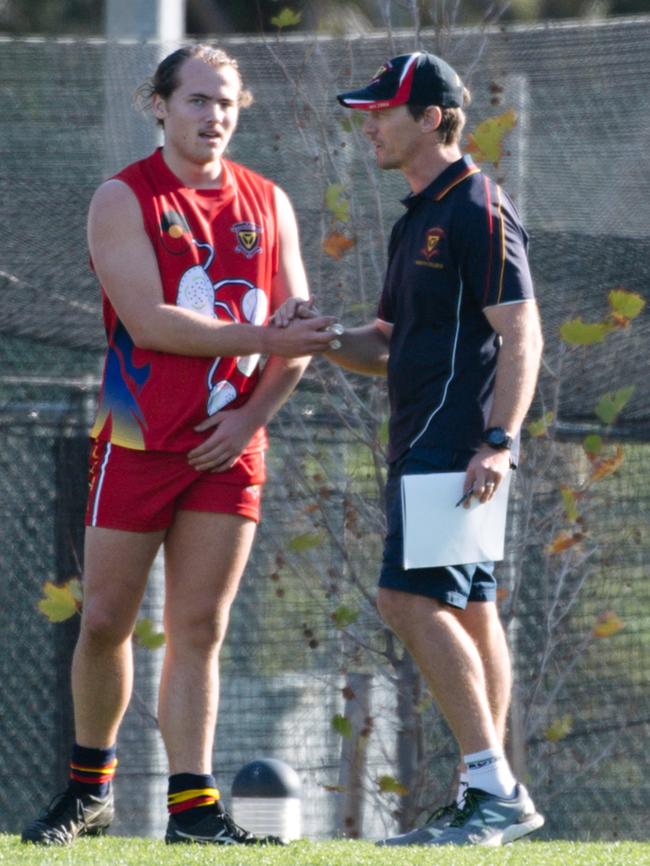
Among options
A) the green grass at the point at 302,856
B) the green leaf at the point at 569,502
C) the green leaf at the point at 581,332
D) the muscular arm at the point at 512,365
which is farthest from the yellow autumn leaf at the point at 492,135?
the green grass at the point at 302,856

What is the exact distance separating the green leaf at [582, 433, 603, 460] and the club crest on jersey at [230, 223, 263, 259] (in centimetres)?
183

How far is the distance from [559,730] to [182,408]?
234 centimetres

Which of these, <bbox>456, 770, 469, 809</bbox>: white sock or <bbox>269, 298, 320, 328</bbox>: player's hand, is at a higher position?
<bbox>269, 298, 320, 328</bbox>: player's hand

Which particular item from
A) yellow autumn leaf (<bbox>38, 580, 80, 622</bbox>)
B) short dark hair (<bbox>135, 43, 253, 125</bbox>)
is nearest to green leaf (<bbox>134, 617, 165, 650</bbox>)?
yellow autumn leaf (<bbox>38, 580, 80, 622</bbox>)

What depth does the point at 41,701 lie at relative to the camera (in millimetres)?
6145

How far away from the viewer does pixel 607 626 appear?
579 centimetres

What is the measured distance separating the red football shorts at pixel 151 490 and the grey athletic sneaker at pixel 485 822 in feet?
3.13

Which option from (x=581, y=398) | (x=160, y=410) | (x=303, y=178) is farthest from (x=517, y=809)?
(x=303, y=178)

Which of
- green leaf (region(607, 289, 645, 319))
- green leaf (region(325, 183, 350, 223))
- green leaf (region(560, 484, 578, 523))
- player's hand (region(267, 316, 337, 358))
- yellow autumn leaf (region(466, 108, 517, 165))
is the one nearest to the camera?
player's hand (region(267, 316, 337, 358))

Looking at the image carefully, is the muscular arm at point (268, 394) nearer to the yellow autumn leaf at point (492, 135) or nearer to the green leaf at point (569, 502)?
the yellow autumn leaf at point (492, 135)

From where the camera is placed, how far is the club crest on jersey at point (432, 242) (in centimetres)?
411

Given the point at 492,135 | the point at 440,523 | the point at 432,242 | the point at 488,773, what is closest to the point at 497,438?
the point at 440,523

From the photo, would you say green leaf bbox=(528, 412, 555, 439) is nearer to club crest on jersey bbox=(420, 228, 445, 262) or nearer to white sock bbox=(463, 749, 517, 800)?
club crest on jersey bbox=(420, 228, 445, 262)

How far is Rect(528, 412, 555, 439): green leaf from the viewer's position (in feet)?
18.3
